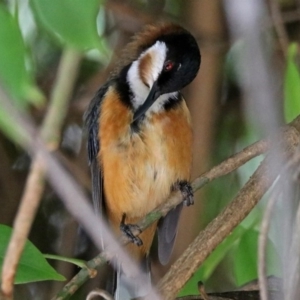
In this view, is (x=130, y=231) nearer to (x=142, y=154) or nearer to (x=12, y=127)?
(x=142, y=154)

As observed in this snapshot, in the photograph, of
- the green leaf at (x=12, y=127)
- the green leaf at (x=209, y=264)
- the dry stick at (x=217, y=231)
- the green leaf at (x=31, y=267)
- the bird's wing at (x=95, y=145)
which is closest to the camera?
the green leaf at (x=12, y=127)

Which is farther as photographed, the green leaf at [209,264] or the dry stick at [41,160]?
the green leaf at [209,264]

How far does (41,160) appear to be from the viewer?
46 centimetres

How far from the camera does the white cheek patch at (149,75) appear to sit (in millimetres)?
1405

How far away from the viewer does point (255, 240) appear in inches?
43.7

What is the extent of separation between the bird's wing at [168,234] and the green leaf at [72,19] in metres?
0.99

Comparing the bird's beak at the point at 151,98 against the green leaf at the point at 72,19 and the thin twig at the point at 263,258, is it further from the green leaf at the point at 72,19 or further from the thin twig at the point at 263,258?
the green leaf at the point at 72,19

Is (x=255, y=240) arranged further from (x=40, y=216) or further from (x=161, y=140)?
(x=40, y=216)

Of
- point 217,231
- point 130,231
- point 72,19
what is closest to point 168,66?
point 130,231

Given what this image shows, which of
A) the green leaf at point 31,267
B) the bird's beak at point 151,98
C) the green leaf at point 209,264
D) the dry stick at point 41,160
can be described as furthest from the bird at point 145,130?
the dry stick at point 41,160

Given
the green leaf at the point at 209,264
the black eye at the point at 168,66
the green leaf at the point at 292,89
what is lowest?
the green leaf at the point at 209,264

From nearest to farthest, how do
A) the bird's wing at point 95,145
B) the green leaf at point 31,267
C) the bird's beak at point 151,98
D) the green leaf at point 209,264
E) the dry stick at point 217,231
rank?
the green leaf at point 31,267, the dry stick at point 217,231, the green leaf at point 209,264, the bird's beak at point 151,98, the bird's wing at point 95,145

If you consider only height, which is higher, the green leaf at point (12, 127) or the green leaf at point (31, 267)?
the green leaf at point (12, 127)

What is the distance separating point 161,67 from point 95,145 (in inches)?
9.4
